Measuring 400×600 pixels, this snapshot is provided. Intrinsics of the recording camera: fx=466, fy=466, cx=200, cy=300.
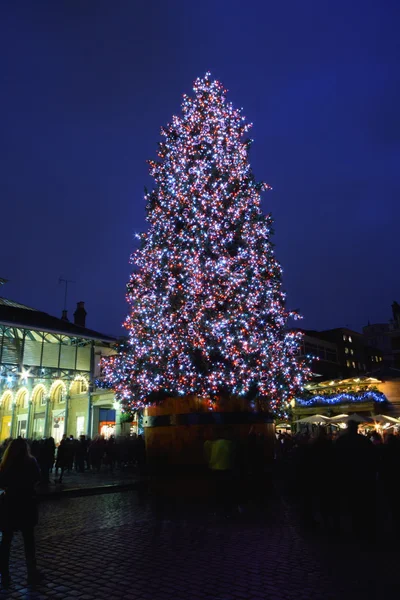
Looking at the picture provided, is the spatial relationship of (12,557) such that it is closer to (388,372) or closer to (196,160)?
(196,160)

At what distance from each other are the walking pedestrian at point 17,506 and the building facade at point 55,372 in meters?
16.3

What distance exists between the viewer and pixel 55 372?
2731cm

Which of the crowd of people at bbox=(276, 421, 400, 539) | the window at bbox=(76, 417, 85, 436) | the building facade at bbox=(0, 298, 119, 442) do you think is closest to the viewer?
the crowd of people at bbox=(276, 421, 400, 539)

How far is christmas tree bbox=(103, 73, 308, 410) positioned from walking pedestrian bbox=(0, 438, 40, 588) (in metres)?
11.4

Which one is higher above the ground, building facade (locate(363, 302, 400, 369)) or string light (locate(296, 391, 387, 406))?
building facade (locate(363, 302, 400, 369))

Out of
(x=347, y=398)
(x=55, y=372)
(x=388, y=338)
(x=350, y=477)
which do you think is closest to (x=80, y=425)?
(x=55, y=372)

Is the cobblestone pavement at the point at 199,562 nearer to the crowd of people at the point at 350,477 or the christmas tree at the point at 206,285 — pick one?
the crowd of people at the point at 350,477

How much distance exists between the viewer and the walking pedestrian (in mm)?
5711

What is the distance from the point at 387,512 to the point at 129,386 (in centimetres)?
1097

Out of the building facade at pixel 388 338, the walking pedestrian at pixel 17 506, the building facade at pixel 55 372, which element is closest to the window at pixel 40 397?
the building facade at pixel 55 372

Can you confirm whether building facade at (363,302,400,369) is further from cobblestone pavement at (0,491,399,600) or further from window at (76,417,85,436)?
cobblestone pavement at (0,491,399,600)

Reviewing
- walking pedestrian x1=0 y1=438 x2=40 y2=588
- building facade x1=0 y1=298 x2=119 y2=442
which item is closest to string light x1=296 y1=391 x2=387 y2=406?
building facade x1=0 y1=298 x2=119 y2=442

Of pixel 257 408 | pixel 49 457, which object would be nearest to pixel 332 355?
pixel 257 408

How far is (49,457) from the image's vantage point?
17891 millimetres
